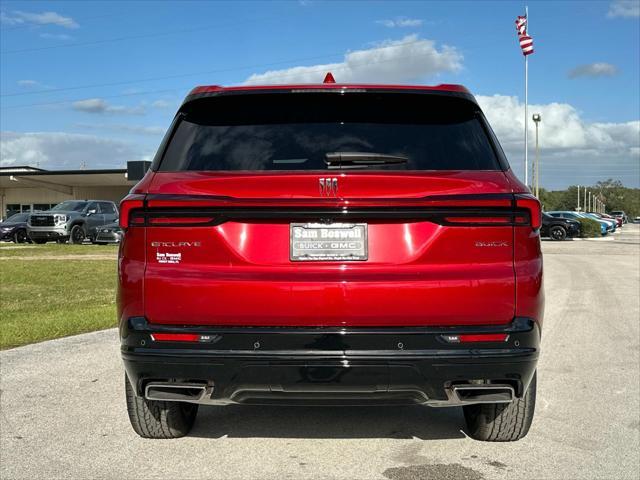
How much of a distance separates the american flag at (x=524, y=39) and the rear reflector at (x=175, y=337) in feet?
141

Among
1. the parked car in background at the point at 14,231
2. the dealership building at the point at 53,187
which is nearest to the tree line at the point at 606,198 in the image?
the dealership building at the point at 53,187

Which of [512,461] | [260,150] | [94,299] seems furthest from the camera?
[94,299]

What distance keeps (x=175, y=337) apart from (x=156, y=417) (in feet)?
3.24

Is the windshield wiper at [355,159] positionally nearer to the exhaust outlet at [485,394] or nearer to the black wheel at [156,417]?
the exhaust outlet at [485,394]

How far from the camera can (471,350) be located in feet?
10.2

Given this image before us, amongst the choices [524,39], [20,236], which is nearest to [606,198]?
[524,39]

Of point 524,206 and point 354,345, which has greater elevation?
point 524,206

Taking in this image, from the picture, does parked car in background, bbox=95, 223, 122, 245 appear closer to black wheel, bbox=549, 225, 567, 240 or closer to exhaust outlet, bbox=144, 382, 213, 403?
black wheel, bbox=549, 225, 567, 240

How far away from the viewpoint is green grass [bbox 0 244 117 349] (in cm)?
795

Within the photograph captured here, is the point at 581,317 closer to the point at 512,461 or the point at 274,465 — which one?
the point at 512,461

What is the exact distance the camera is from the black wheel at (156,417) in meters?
3.83

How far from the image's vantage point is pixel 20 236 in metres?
31.9

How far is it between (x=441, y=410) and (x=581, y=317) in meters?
5.21

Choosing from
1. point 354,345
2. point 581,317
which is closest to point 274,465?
point 354,345
